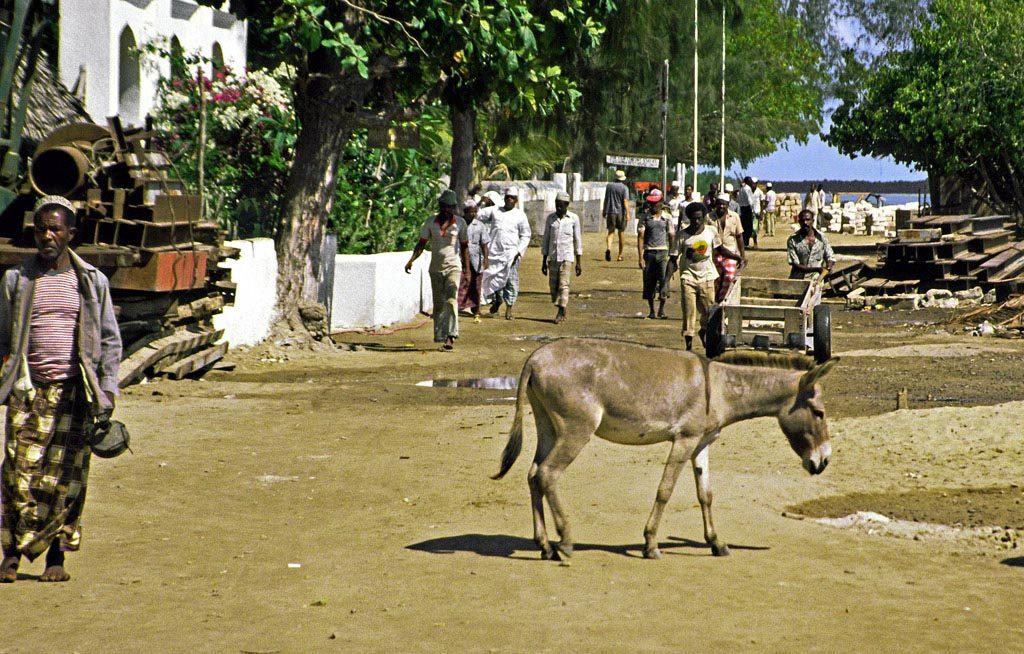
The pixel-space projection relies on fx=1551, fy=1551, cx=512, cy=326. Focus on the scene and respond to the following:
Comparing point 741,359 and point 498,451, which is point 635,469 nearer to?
point 498,451

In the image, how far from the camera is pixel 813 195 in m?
47.4

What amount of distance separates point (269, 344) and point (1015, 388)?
27.6 feet

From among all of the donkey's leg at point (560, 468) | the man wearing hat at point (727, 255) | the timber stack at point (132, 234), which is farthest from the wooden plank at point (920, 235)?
the donkey's leg at point (560, 468)

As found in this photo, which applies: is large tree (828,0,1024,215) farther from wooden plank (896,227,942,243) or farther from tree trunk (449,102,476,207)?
tree trunk (449,102,476,207)

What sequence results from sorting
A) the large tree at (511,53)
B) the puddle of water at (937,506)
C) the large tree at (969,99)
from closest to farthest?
the puddle of water at (937,506) → the large tree at (511,53) → the large tree at (969,99)

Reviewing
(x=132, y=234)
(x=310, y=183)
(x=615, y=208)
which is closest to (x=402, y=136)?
(x=310, y=183)

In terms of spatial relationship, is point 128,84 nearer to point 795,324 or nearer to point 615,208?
point 795,324

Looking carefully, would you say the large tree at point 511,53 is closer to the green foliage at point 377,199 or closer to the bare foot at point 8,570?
the green foliage at point 377,199

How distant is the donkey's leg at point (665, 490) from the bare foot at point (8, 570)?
3.24m

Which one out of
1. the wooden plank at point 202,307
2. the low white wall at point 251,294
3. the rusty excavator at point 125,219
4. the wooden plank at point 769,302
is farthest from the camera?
the low white wall at point 251,294

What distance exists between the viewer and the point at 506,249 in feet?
77.7

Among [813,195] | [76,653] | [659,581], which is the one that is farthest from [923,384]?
[813,195]

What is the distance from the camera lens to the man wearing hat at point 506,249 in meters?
23.7

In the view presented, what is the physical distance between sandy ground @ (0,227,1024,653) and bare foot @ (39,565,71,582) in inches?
3.4
